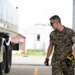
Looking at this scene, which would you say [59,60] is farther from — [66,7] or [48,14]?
[66,7]

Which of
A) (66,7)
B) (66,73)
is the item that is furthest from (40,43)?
(66,73)

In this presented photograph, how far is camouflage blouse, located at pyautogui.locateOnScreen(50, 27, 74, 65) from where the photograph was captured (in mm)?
5883

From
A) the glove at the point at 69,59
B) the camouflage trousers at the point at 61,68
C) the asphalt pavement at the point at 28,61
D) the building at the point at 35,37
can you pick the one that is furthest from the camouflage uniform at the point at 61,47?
the building at the point at 35,37

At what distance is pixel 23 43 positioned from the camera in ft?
107

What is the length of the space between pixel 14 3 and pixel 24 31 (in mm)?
26109

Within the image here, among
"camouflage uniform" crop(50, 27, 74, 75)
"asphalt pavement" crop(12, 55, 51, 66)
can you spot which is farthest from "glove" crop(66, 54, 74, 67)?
"asphalt pavement" crop(12, 55, 51, 66)

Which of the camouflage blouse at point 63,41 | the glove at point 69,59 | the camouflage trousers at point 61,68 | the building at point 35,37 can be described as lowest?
the camouflage trousers at point 61,68

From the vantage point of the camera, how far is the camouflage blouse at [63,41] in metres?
5.88

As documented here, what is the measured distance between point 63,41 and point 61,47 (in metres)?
0.12

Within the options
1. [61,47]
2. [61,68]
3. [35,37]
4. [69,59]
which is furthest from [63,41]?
[35,37]

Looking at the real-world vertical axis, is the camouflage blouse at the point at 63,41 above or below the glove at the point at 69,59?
above

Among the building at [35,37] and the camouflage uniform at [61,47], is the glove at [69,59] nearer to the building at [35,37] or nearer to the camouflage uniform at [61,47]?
the camouflage uniform at [61,47]

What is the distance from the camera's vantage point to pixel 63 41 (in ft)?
19.4

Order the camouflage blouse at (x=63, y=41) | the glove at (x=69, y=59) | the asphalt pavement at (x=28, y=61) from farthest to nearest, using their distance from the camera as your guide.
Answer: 1. the asphalt pavement at (x=28, y=61)
2. the camouflage blouse at (x=63, y=41)
3. the glove at (x=69, y=59)
